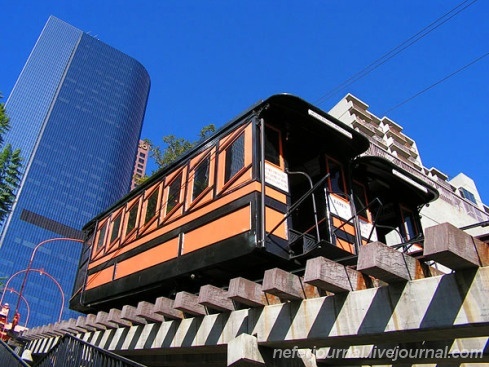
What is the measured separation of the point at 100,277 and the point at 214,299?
578 centimetres

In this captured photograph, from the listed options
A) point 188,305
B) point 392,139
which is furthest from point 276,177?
point 392,139

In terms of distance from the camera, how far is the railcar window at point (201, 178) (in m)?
7.37

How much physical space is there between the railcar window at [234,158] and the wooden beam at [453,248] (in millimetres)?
4247

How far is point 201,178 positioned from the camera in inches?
298

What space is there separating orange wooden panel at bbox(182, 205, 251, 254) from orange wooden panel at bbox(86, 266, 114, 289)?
3027 millimetres

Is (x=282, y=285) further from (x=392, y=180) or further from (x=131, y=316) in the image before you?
(x=392, y=180)

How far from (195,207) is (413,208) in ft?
18.8

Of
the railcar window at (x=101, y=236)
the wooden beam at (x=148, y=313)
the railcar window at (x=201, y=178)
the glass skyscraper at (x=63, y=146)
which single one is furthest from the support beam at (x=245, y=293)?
the glass skyscraper at (x=63, y=146)

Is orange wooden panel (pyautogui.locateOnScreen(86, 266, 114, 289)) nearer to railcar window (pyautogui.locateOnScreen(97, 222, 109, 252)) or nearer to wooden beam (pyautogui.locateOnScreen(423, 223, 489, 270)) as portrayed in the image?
railcar window (pyautogui.locateOnScreen(97, 222, 109, 252))

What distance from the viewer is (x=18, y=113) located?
10625cm

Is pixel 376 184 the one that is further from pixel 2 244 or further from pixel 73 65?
pixel 73 65

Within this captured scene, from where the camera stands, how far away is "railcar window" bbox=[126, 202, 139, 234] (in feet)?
30.1

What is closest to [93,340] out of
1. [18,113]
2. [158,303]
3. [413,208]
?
[158,303]

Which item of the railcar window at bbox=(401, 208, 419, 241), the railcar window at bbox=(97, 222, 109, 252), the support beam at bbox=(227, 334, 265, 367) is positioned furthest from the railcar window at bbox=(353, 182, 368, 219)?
the railcar window at bbox=(97, 222, 109, 252)
